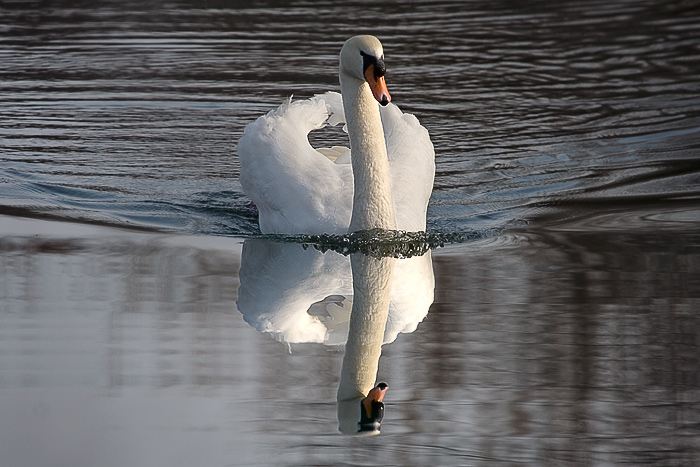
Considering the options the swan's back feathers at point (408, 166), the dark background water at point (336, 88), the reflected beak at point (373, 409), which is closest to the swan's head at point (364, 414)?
the reflected beak at point (373, 409)

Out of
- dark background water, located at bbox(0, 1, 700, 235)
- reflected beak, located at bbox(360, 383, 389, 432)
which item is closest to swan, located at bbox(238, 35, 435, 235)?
dark background water, located at bbox(0, 1, 700, 235)

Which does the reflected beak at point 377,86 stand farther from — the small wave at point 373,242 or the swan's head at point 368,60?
the small wave at point 373,242

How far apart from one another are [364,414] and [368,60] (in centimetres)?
270

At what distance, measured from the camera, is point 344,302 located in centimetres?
646

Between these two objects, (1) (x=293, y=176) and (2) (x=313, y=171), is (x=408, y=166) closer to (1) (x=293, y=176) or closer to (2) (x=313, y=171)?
(2) (x=313, y=171)

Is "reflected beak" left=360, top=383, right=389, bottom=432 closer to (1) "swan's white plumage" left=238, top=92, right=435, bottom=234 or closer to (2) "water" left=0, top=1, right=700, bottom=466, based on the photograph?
(2) "water" left=0, top=1, right=700, bottom=466

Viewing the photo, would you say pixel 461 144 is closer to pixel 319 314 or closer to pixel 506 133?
pixel 506 133

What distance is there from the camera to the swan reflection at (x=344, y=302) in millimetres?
5188

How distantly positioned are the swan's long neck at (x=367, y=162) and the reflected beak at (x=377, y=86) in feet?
0.95

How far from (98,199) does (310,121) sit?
192 centimetres

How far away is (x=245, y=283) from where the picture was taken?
6621 millimetres

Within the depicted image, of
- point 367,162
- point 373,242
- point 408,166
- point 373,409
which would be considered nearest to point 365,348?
point 373,409

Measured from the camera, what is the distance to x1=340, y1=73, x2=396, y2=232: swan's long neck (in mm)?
7078

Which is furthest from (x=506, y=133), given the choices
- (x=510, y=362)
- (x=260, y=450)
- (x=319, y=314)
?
(x=260, y=450)
